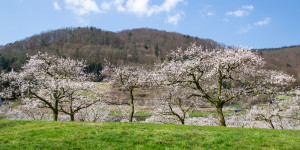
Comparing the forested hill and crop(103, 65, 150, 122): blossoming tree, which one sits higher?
the forested hill

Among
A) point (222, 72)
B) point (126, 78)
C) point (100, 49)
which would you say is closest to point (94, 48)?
point (100, 49)

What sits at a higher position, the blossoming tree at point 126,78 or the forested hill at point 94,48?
the forested hill at point 94,48

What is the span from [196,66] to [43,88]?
17.3 metres

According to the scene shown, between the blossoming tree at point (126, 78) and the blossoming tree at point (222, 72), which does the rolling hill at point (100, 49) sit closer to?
the blossoming tree at point (126, 78)

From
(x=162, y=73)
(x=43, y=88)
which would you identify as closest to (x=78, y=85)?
Answer: (x=43, y=88)

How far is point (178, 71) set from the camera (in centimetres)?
1883

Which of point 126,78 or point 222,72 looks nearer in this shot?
point 222,72

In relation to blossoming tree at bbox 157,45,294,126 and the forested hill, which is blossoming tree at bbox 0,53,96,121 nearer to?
blossoming tree at bbox 157,45,294,126

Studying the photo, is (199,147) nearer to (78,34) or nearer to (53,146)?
(53,146)

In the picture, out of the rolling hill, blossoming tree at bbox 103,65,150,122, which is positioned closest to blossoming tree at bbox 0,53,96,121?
blossoming tree at bbox 103,65,150,122

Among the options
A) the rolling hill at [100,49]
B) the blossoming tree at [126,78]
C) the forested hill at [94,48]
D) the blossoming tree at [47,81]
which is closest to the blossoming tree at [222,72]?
the blossoming tree at [126,78]

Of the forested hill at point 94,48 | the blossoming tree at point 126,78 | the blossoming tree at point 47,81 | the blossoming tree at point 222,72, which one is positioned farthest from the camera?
the forested hill at point 94,48

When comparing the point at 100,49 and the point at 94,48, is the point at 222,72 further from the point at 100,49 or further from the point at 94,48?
the point at 94,48

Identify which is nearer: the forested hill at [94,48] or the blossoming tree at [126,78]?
the blossoming tree at [126,78]
